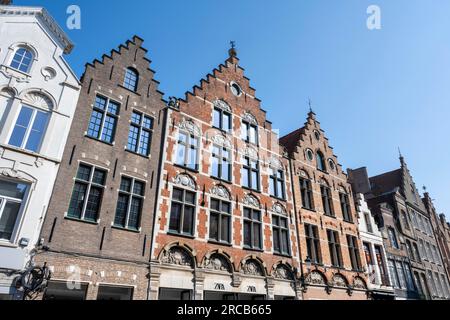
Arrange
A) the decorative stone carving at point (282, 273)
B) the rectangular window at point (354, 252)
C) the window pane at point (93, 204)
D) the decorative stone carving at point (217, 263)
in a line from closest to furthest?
the window pane at point (93, 204)
the decorative stone carving at point (217, 263)
the decorative stone carving at point (282, 273)
the rectangular window at point (354, 252)

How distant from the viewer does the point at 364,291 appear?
19906 mm

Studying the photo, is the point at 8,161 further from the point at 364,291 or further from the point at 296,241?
the point at 364,291

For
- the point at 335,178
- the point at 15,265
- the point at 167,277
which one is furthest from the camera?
the point at 335,178

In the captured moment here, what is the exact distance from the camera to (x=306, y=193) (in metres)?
20.6

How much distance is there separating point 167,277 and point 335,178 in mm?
15770

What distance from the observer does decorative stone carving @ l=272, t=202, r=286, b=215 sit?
58.9 ft

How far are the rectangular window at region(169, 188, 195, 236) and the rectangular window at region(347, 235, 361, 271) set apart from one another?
1273 centimetres

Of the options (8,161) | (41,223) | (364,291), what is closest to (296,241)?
(364,291)

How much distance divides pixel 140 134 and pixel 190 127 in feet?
9.89

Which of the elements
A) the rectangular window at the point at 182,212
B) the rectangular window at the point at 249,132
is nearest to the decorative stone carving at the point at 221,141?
the rectangular window at the point at 249,132

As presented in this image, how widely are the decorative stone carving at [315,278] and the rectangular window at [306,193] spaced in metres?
4.09

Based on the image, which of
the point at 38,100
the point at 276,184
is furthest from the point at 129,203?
the point at 276,184

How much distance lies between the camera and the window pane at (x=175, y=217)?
13.5 m

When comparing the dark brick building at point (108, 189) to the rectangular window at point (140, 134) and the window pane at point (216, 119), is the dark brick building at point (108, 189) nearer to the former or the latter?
the rectangular window at point (140, 134)
